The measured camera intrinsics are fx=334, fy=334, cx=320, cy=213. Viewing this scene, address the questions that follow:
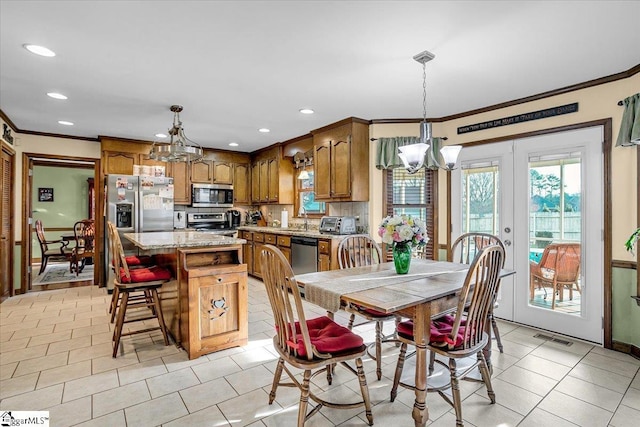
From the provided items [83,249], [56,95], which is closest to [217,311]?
[56,95]

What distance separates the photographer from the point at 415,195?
438cm

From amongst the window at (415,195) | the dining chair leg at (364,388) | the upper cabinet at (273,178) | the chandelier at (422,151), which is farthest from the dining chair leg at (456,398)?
the upper cabinet at (273,178)

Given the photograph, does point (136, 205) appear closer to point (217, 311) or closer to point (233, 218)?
point (233, 218)

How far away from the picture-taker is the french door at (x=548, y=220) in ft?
10.2

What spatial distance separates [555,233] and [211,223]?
17.7 ft

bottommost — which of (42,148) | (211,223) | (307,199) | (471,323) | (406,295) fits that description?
(471,323)

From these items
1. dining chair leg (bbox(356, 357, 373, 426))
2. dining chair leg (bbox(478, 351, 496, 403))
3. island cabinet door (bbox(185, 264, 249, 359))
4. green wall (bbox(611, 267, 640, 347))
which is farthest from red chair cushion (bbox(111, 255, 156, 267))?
green wall (bbox(611, 267, 640, 347))

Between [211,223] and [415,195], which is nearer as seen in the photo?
[415,195]

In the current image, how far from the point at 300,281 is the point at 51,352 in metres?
2.41

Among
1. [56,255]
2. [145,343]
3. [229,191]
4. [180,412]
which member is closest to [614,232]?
[180,412]

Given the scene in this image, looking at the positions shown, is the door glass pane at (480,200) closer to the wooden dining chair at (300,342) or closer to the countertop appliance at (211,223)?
the wooden dining chair at (300,342)

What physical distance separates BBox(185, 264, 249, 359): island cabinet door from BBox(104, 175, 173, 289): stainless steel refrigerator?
2.93 meters

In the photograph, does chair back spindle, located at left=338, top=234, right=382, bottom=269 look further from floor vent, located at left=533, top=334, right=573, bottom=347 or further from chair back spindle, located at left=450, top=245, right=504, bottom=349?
floor vent, located at left=533, top=334, right=573, bottom=347

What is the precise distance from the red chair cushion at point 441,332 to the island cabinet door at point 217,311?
1.50 meters
